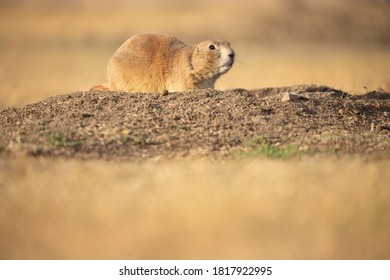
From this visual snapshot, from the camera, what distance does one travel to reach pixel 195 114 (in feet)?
29.2

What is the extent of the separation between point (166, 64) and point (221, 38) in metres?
17.1

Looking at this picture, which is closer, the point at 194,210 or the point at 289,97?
the point at 194,210

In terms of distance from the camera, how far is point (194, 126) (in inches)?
340

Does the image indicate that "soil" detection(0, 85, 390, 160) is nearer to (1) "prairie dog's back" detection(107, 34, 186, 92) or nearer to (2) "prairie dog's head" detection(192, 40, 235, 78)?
(2) "prairie dog's head" detection(192, 40, 235, 78)

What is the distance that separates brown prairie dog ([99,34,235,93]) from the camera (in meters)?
10.9

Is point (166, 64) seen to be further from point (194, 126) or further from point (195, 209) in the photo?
point (195, 209)

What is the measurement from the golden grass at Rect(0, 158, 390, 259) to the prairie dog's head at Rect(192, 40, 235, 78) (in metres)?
3.82

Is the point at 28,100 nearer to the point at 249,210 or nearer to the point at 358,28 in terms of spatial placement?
the point at 249,210

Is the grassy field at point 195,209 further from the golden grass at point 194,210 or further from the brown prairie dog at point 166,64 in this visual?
the brown prairie dog at point 166,64

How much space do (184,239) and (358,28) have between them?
25738 millimetres

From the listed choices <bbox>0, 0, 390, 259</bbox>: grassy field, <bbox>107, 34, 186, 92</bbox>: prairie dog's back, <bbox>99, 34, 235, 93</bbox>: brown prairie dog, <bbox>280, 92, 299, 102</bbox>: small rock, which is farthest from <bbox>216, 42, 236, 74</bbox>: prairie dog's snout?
<bbox>0, 0, 390, 259</bbox>: grassy field

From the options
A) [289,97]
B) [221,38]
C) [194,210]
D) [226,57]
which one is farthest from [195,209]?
[221,38]

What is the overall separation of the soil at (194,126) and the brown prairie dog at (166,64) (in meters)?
1.22

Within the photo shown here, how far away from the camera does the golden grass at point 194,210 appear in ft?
18.0
